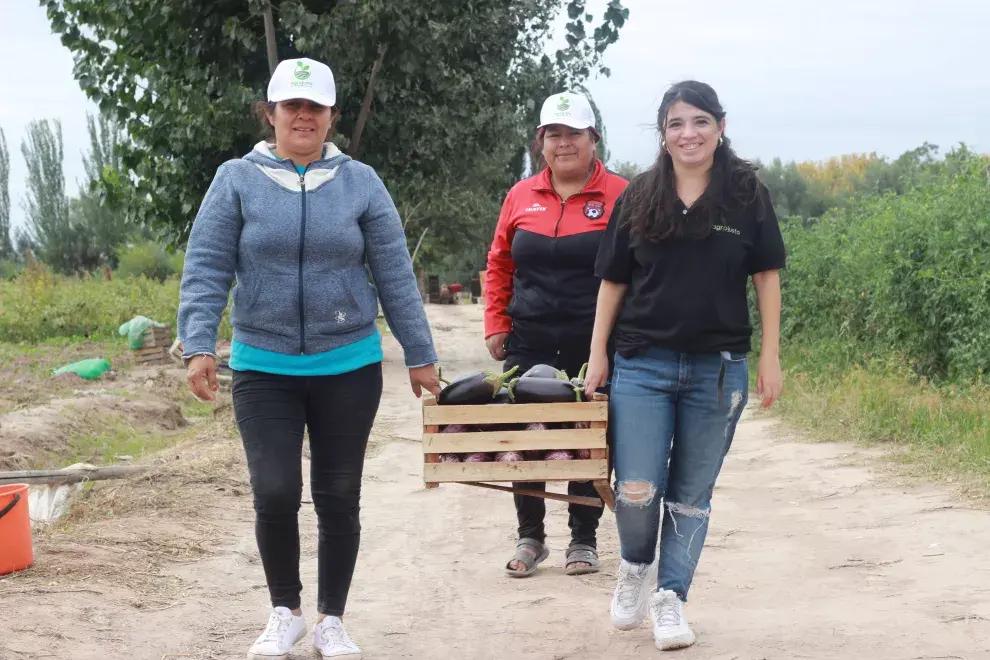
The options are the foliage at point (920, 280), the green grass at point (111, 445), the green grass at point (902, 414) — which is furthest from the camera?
the green grass at point (111, 445)

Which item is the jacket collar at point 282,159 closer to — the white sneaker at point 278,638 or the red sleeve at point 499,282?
the red sleeve at point 499,282

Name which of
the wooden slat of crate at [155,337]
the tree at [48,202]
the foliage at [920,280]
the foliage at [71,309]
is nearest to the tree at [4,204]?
the tree at [48,202]

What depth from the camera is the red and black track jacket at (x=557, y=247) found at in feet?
16.7

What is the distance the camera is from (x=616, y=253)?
4250 millimetres

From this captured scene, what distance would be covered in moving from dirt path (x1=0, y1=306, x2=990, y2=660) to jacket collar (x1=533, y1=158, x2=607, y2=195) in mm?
1777

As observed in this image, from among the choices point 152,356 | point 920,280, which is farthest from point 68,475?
point 152,356

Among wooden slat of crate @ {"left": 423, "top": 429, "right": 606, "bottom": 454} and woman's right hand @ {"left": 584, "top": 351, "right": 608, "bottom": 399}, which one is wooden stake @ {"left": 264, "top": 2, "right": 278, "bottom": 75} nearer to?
woman's right hand @ {"left": 584, "top": 351, "right": 608, "bottom": 399}

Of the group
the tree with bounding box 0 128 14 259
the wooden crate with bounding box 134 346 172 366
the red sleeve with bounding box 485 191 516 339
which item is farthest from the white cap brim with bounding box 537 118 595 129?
the tree with bounding box 0 128 14 259

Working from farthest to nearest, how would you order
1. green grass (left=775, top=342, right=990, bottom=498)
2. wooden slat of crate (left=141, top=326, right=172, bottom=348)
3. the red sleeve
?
wooden slat of crate (left=141, top=326, right=172, bottom=348), green grass (left=775, top=342, right=990, bottom=498), the red sleeve

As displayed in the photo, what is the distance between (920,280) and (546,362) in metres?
6.26

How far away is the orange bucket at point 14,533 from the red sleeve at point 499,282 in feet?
7.35

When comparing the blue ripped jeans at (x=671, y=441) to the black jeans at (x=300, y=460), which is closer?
the black jeans at (x=300, y=460)

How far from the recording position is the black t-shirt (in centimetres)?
407

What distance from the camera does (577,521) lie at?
217 inches
